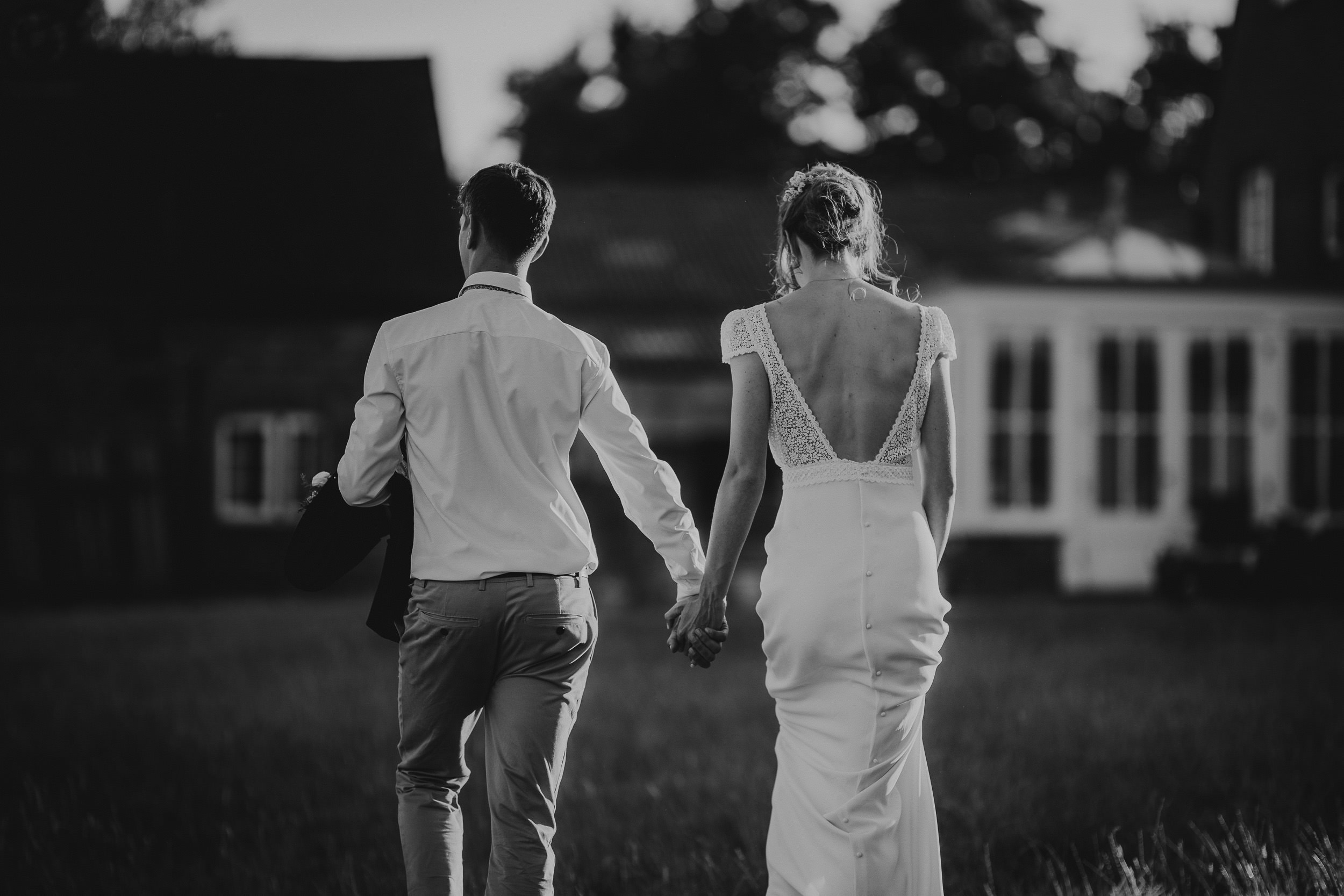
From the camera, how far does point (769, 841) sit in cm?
367

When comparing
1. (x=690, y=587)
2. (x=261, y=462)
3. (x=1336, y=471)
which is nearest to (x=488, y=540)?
(x=690, y=587)

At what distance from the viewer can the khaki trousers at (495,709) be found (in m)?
3.41

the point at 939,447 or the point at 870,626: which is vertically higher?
the point at 939,447

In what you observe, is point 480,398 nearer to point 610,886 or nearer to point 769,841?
point 769,841

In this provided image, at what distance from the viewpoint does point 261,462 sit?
61.1 feet

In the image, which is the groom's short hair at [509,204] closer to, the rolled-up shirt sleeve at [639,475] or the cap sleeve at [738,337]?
the rolled-up shirt sleeve at [639,475]

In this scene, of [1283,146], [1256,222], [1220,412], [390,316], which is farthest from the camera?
[390,316]

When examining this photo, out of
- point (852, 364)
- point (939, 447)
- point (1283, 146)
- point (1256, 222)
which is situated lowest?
point (939, 447)

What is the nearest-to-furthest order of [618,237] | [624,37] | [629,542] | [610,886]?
1. [610,886]
2. [629,542]
3. [618,237]
4. [624,37]

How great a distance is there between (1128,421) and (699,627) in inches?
512

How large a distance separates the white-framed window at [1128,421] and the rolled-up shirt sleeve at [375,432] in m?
13.3

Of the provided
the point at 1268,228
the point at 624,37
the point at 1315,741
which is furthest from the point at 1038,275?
the point at 624,37

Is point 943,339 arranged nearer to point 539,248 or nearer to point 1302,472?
point 539,248

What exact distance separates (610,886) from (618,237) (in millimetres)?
21322
